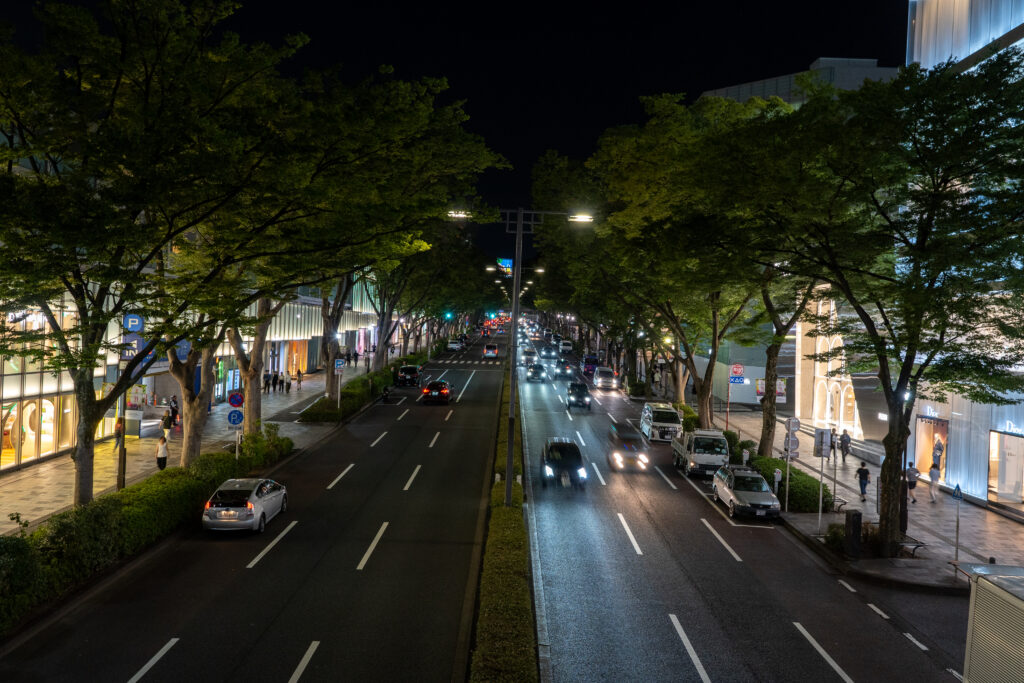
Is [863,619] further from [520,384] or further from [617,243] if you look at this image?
[520,384]

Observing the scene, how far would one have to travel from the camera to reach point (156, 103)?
14.3 metres

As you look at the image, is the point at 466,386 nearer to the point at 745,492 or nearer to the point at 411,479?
the point at 411,479

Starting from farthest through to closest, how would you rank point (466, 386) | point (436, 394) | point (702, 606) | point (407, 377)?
point (466, 386)
point (407, 377)
point (436, 394)
point (702, 606)

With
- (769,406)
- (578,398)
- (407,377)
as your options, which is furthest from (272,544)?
(407,377)

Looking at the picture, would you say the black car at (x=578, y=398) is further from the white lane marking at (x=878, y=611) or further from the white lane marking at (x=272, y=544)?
the white lane marking at (x=878, y=611)

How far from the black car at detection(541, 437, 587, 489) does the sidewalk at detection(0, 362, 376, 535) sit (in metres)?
11.0

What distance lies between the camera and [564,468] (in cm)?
2478

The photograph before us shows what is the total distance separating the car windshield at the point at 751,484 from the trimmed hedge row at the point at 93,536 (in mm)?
16111

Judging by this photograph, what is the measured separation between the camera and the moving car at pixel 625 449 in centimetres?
2877

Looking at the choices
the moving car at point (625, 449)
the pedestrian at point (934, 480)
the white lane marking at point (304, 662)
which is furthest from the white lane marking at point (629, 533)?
the pedestrian at point (934, 480)

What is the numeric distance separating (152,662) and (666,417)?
2775 cm

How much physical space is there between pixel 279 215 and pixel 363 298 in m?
69.1

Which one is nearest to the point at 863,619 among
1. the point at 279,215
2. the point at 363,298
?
the point at 279,215

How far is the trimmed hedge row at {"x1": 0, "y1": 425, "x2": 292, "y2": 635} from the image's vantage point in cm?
1173
